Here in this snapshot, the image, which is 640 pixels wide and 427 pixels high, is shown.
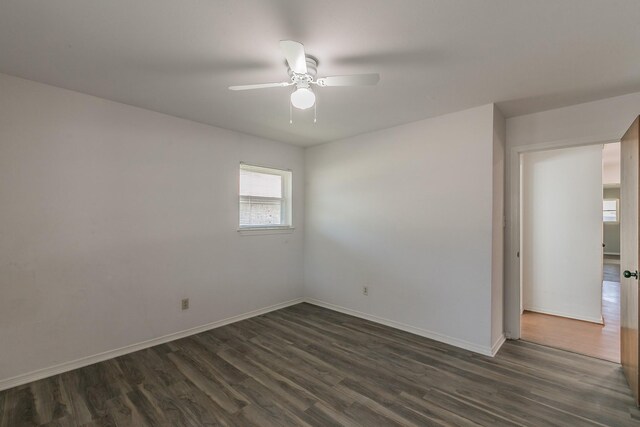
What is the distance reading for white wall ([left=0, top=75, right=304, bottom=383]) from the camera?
2.29 m

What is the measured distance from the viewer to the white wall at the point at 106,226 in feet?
7.52

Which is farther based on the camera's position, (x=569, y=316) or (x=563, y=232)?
(x=563, y=232)

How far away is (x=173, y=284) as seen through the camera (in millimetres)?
3143

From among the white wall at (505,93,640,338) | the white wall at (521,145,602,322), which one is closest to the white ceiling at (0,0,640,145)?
the white wall at (505,93,640,338)

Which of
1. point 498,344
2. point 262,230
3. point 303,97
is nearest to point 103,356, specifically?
point 262,230

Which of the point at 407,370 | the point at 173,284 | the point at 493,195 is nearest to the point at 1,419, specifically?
the point at 173,284

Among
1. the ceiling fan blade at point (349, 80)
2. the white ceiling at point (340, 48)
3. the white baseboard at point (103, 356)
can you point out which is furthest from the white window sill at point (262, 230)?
the ceiling fan blade at point (349, 80)

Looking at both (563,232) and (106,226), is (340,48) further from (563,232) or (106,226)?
(563,232)

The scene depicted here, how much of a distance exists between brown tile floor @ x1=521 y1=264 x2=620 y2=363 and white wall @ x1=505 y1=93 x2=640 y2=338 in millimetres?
379

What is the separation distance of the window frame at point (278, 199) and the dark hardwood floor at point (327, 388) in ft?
4.73

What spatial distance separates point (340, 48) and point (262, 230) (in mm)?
2665

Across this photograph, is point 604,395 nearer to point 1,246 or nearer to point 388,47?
point 388,47

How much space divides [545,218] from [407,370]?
3102mm

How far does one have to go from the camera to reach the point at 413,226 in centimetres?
336
